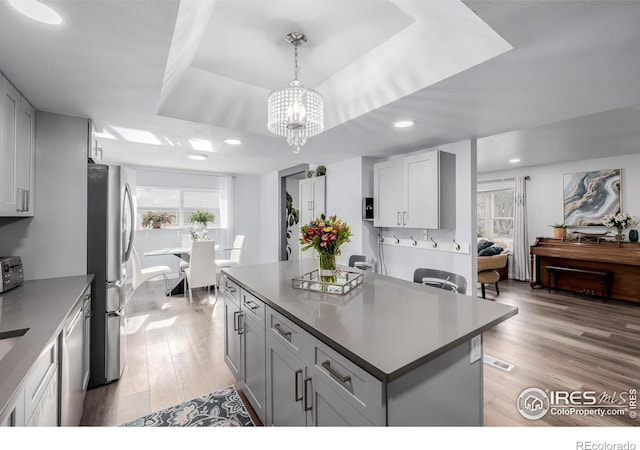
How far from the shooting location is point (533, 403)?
6.99 ft

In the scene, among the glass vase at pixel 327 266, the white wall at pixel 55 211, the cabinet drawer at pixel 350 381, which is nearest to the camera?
the cabinet drawer at pixel 350 381

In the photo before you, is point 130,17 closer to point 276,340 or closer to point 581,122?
point 276,340

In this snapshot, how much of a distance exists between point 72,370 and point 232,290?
3.27ft

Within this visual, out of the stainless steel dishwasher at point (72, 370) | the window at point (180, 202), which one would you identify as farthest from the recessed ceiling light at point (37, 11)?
the window at point (180, 202)

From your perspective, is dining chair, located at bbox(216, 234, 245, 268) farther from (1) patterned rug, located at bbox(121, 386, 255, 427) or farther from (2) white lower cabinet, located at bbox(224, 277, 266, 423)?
(1) patterned rug, located at bbox(121, 386, 255, 427)

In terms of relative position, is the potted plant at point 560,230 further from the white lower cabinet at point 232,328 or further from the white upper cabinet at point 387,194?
the white lower cabinet at point 232,328

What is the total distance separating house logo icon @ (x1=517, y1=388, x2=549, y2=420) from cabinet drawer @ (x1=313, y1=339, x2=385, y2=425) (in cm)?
169

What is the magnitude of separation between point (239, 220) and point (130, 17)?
19.6ft

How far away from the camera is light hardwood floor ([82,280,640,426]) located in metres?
2.04

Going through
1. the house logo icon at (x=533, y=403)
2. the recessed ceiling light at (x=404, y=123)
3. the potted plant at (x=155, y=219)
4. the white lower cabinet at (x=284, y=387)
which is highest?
the recessed ceiling light at (x=404, y=123)

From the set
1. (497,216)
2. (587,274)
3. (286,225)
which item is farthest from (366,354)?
(497,216)

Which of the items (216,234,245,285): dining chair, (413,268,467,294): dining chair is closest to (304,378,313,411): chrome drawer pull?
(413,268,467,294): dining chair

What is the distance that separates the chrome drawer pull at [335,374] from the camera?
1063 mm

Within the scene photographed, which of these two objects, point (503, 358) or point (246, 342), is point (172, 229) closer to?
point (246, 342)
